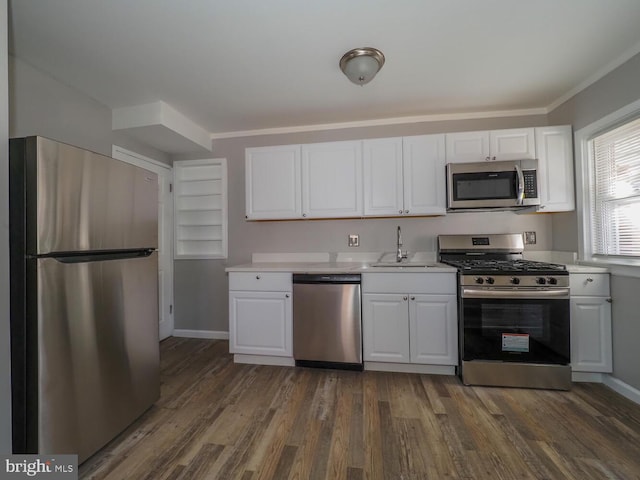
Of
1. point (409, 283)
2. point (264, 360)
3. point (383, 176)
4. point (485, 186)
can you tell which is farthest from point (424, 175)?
point (264, 360)

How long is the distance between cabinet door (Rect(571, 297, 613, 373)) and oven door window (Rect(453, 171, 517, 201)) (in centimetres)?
98

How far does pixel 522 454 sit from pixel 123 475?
2019 mm

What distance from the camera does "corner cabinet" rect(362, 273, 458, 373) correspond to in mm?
2254

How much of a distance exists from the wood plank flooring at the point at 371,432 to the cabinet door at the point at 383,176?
151 centimetres

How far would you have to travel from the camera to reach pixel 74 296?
52.3 inches

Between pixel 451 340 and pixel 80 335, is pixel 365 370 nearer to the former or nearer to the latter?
pixel 451 340

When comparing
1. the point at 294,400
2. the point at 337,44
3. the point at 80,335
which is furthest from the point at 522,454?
the point at 337,44

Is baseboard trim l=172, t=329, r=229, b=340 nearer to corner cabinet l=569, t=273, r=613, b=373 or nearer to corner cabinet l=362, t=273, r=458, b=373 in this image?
corner cabinet l=362, t=273, r=458, b=373

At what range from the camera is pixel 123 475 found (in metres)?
1.35

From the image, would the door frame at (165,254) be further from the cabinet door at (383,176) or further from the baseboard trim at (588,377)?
the baseboard trim at (588,377)

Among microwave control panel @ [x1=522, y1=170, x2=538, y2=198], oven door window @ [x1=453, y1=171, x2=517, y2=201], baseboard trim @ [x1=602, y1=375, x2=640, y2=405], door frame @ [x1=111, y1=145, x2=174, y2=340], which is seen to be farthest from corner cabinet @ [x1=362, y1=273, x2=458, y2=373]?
door frame @ [x1=111, y1=145, x2=174, y2=340]

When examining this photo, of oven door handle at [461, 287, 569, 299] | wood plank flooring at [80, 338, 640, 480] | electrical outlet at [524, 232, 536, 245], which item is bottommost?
wood plank flooring at [80, 338, 640, 480]

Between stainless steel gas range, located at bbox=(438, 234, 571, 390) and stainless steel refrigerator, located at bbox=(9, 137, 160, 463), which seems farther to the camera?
stainless steel gas range, located at bbox=(438, 234, 571, 390)

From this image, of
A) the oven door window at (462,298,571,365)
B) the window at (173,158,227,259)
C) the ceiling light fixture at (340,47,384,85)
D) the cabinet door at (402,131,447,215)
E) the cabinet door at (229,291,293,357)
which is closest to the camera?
the ceiling light fixture at (340,47,384,85)
